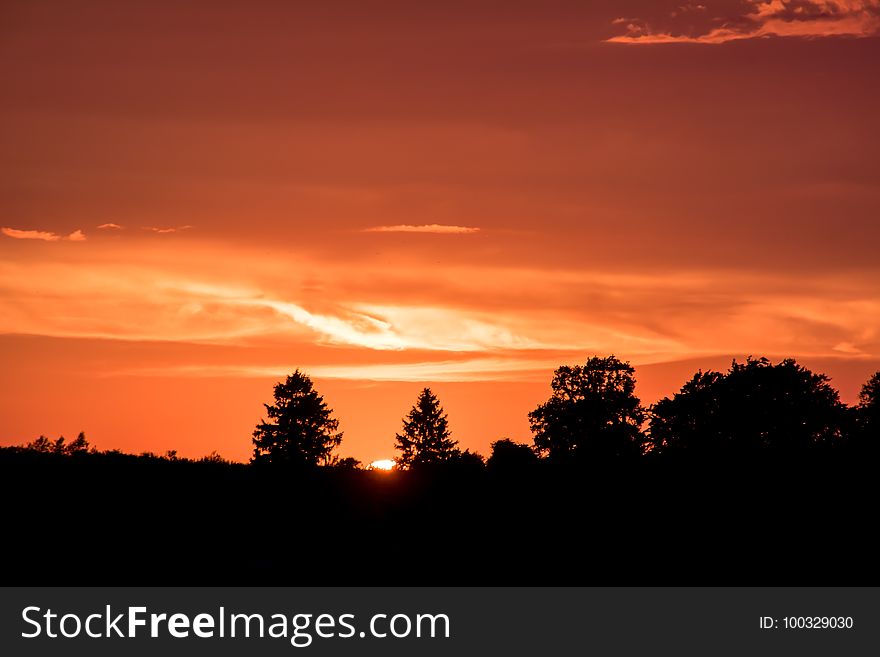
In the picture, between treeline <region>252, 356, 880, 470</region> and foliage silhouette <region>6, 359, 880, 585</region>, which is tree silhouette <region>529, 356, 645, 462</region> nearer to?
treeline <region>252, 356, 880, 470</region>

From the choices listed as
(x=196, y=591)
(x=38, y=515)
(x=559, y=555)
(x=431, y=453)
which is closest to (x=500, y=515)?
(x=559, y=555)

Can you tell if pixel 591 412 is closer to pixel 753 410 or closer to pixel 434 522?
pixel 753 410

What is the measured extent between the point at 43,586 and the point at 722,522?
61.6ft

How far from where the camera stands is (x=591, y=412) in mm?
84062

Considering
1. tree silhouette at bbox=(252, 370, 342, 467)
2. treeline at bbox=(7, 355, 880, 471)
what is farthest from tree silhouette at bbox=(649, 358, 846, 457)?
tree silhouette at bbox=(252, 370, 342, 467)

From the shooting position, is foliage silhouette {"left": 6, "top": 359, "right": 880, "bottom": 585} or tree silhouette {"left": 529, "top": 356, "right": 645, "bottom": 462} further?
tree silhouette {"left": 529, "top": 356, "right": 645, "bottom": 462}

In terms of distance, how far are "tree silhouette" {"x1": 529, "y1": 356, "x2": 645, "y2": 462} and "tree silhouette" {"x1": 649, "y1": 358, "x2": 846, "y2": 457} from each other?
3.49 metres

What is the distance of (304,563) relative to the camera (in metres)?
24.4

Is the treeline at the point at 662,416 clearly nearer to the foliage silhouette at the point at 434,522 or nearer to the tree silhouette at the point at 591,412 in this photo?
the tree silhouette at the point at 591,412

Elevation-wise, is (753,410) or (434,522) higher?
(753,410)

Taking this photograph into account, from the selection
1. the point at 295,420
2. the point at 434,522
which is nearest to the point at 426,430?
the point at 295,420

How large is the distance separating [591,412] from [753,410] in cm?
1328

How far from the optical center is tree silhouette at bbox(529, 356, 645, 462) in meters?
82.4

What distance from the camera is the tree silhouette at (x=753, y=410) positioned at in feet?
250
